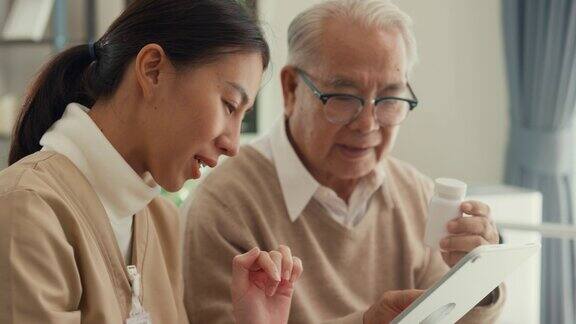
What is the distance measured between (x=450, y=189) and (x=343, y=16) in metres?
0.44

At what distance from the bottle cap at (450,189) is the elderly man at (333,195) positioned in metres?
0.04

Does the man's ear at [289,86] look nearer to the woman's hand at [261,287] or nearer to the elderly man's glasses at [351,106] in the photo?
the elderly man's glasses at [351,106]

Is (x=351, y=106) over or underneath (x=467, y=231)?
over

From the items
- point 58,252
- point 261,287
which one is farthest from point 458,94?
point 58,252

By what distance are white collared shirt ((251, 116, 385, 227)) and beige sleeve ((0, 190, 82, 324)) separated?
0.75m

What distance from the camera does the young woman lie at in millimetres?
1271

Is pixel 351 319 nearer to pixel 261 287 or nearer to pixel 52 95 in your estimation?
pixel 261 287

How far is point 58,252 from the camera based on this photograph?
1216mm

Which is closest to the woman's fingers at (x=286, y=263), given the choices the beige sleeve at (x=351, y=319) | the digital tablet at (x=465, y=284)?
the digital tablet at (x=465, y=284)

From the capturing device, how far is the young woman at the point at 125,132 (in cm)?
127

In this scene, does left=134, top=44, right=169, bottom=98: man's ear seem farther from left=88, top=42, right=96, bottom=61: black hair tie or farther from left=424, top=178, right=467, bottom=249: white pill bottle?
left=424, top=178, right=467, bottom=249: white pill bottle

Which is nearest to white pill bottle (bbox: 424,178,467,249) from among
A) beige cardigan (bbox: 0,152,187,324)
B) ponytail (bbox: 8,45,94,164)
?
beige cardigan (bbox: 0,152,187,324)

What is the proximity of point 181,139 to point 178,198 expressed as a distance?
145 cm

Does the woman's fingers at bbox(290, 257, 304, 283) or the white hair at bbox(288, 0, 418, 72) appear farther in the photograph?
the white hair at bbox(288, 0, 418, 72)
